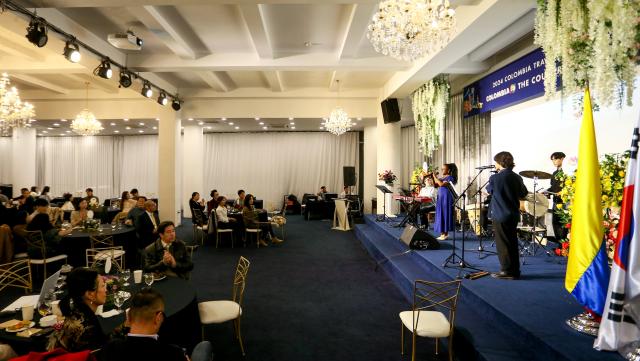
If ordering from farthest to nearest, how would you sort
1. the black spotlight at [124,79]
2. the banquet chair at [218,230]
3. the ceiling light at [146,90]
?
the banquet chair at [218,230] < the ceiling light at [146,90] < the black spotlight at [124,79]

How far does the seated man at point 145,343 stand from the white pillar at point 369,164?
12918 mm

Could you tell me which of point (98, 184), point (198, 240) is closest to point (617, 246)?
point (198, 240)

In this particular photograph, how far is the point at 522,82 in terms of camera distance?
690 cm

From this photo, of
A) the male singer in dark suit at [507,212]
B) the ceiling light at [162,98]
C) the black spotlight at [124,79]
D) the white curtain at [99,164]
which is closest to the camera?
A: the male singer in dark suit at [507,212]

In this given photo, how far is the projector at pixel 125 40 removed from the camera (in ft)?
20.5

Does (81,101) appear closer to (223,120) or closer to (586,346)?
(223,120)

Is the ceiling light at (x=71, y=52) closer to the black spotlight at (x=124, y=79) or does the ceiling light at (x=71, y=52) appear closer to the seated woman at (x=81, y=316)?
the black spotlight at (x=124, y=79)

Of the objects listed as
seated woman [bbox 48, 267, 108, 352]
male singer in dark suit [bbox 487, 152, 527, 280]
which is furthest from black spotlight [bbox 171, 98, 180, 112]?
male singer in dark suit [bbox 487, 152, 527, 280]

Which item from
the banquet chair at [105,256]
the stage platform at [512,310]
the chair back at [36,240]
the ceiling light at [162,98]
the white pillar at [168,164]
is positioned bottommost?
the stage platform at [512,310]

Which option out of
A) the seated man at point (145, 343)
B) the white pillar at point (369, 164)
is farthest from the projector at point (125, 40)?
the white pillar at point (369, 164)

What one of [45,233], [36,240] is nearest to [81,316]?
[45,233]

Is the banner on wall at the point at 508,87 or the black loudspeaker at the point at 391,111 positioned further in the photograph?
the black loudspeaker at the point at 391,111

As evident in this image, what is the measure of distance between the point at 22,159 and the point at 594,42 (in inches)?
690

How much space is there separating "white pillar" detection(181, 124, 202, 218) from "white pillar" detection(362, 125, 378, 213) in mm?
6520
